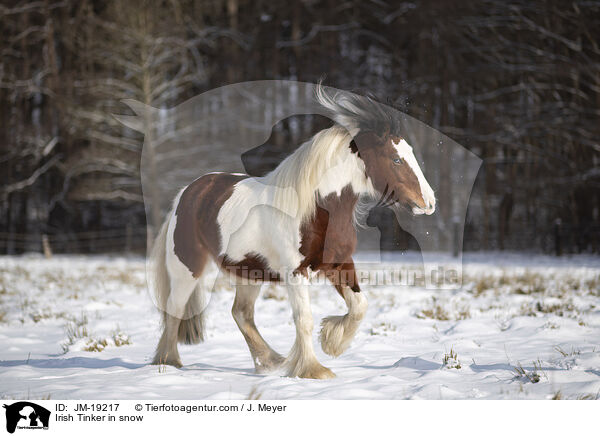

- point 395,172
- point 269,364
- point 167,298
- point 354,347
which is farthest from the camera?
point 354,347

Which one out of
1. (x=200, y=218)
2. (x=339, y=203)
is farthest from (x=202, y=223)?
(x=339, y=203)

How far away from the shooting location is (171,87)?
40.7 feet

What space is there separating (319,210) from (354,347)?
146 centimetres

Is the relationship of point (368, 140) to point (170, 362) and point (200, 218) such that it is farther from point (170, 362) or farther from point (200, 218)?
point (170, 362)

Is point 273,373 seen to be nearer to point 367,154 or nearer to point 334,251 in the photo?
point 334,251

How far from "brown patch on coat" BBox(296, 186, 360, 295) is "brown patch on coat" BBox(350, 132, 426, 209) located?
175 mm

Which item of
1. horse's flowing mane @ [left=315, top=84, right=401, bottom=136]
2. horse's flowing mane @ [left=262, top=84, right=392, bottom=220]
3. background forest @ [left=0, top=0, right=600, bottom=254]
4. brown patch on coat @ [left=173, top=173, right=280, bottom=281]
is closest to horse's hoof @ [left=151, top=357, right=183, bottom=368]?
brown patch on coat @ [left=173, top=173, right=280, bottom=281]

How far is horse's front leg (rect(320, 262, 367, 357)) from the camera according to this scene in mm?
2945

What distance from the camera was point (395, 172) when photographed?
9.05 ft
